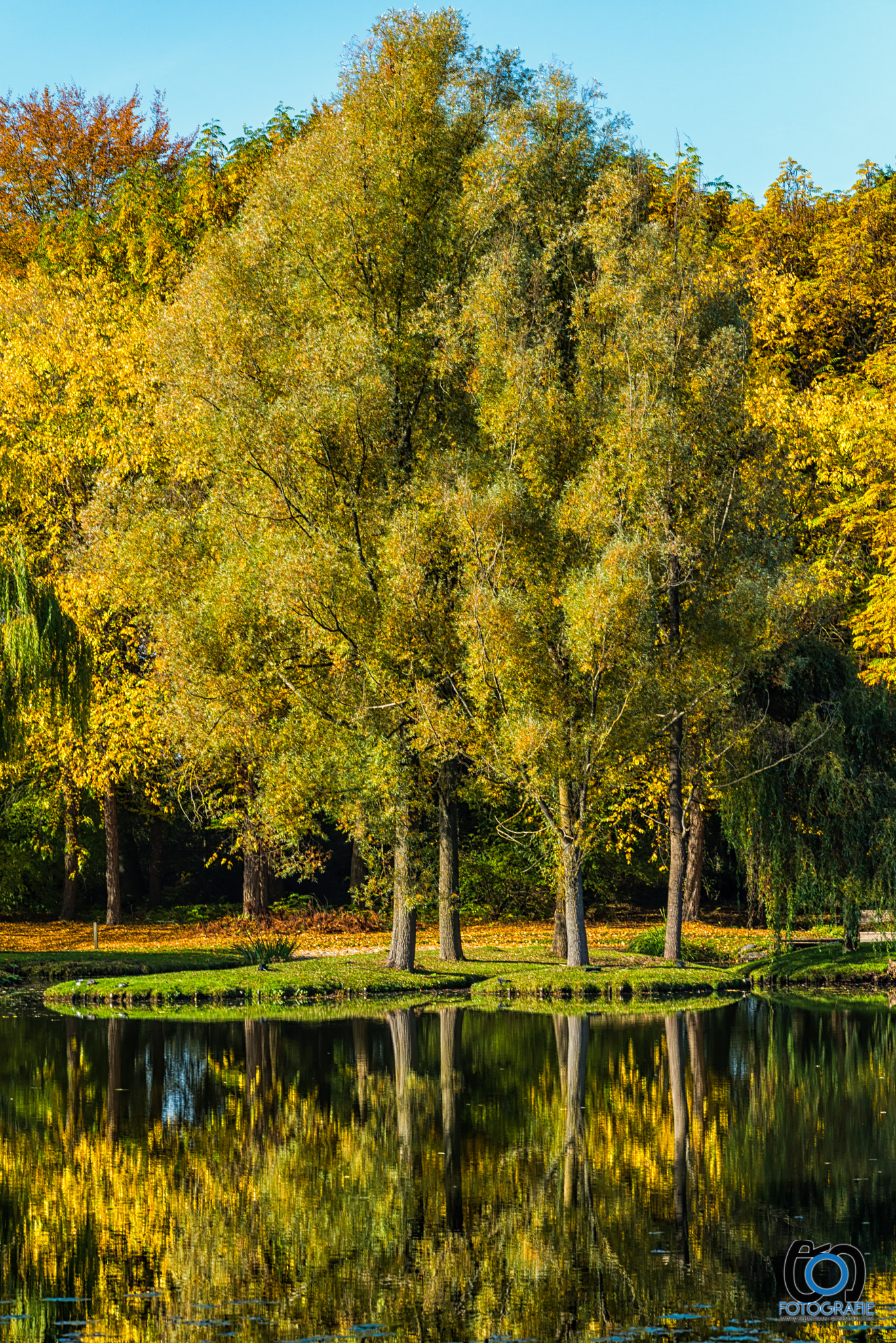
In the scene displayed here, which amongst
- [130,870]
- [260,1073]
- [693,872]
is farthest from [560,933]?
[130,870]

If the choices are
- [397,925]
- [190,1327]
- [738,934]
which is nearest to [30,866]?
[397,925]

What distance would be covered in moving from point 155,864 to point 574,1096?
30794 millimetres

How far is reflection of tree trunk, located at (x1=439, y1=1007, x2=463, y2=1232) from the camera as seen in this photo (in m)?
9.53

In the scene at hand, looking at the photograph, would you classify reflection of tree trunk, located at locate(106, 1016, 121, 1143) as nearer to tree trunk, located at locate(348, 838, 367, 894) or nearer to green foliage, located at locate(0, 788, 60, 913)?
green foliage, located at locate(0, 788, 60, 913)

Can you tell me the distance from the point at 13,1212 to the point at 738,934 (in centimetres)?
2540

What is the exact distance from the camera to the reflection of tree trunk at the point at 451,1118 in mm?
9531

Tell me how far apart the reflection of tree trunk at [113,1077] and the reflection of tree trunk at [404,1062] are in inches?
96.3

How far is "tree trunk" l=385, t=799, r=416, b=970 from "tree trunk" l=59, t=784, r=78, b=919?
12.2 metres

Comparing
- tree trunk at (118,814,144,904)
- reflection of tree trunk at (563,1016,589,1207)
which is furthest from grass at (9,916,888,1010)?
tree trunk at (118,814,144,904)

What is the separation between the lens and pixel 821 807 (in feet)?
90.2

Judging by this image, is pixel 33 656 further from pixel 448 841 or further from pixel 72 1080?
pixel 72 1080

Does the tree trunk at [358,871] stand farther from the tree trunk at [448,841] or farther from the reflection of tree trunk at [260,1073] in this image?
the reflection of tree trunk at [260,1073]

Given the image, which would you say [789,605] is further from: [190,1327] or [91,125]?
[91,125]

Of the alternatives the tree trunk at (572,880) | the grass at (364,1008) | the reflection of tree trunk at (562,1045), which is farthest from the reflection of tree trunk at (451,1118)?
the tree trunk at (572,880)
